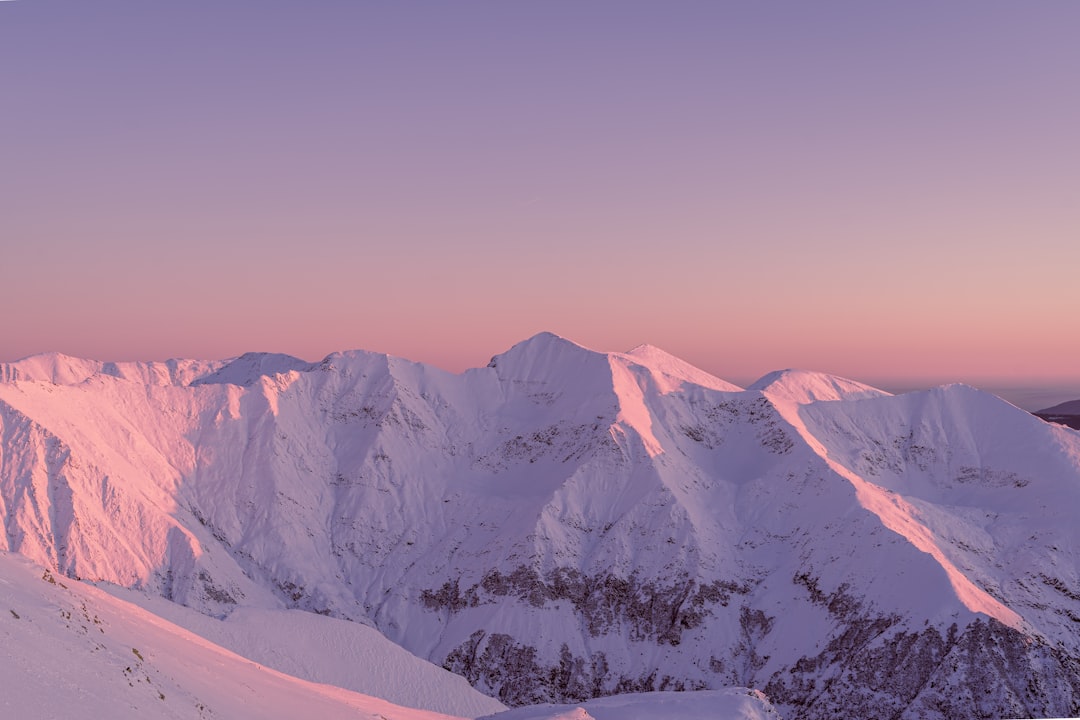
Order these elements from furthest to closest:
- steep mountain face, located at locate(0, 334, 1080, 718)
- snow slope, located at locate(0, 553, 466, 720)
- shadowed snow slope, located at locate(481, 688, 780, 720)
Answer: steep mountain face, located at locate(0, 334, 1080, 718), shadowed snow slope, located at locate(481, 688, 780, 720), snow slope, located at locate(0, 553, 466, 720)

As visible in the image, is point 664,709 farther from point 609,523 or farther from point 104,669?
point 609,523

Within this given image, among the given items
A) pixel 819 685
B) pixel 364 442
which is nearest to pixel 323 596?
pixel 364 442

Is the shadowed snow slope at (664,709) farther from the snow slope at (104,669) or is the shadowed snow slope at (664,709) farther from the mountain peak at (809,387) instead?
the mountain peak at (809,387)

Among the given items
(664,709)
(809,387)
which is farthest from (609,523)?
(664,709)

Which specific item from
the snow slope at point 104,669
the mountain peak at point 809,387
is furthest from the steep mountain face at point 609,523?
the snow slope at point 104,669

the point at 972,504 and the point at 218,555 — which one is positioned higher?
the point at 972,504

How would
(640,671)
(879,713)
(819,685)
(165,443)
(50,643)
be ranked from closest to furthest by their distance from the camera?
(50,643), (879,713), (819,685), (640,671), (165,443)

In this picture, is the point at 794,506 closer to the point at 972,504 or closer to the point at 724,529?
the point at 724,529

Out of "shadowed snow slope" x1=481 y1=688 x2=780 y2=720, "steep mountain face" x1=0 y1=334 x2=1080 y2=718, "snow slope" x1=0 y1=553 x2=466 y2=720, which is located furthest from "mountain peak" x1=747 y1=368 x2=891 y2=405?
"snow slope" x1=0 y1=553 x2=466 y2=720

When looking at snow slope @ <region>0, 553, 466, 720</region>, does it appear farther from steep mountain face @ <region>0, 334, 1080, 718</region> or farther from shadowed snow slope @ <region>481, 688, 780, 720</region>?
steep mountain face @ <region>0, 334, 1080, 718</region>
